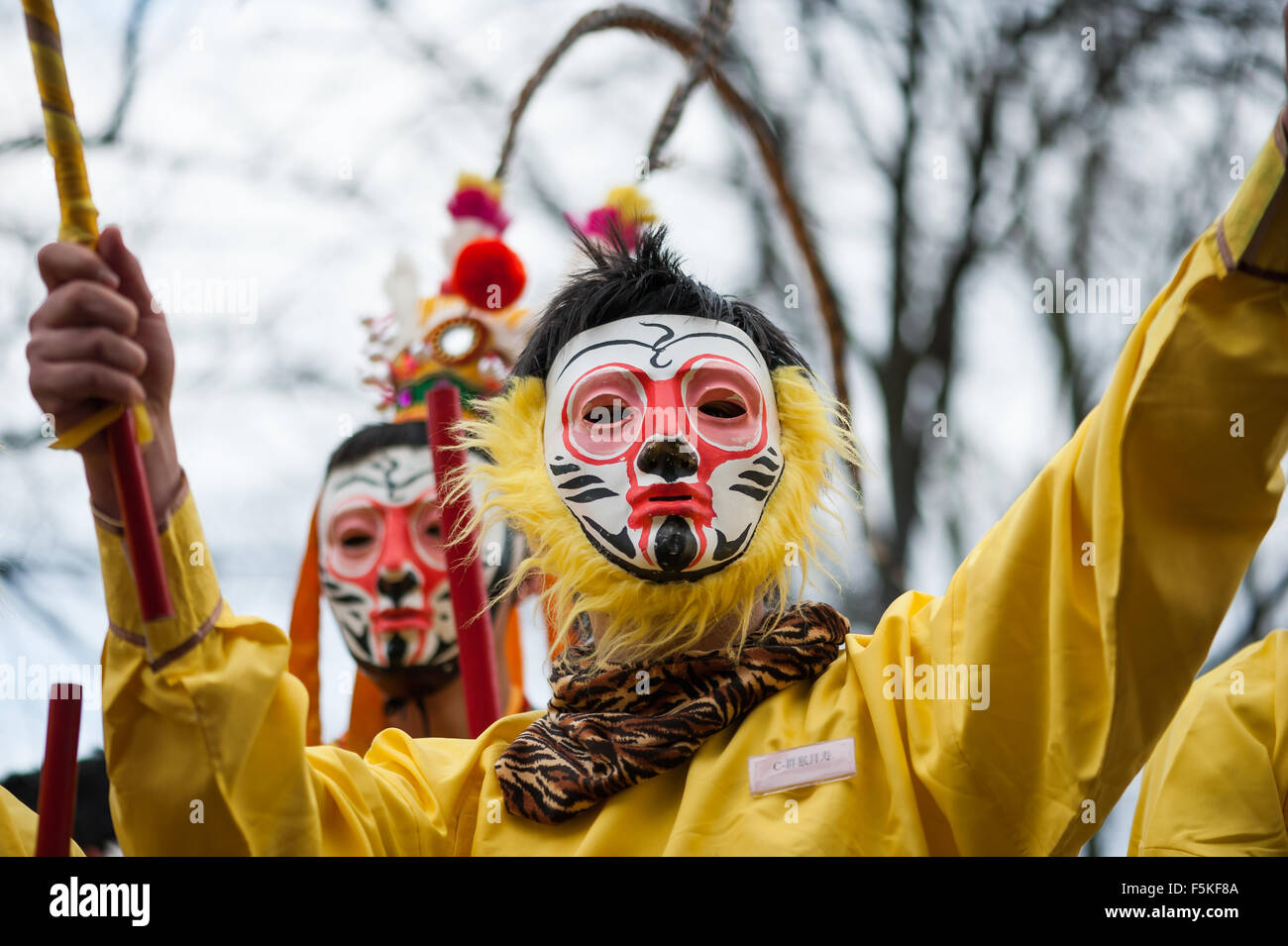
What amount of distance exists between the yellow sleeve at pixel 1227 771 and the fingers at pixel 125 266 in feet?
7.44

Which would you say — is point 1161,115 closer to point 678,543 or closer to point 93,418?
point 678,543

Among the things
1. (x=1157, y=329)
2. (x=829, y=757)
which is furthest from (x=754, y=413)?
(x=1157, y=329)

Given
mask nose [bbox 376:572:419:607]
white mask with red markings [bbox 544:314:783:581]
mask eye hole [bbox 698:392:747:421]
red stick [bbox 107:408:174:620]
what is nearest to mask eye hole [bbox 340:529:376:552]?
mask nose [bbox 376:572:419:607]

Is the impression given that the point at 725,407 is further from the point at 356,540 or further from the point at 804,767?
the point at 356,540

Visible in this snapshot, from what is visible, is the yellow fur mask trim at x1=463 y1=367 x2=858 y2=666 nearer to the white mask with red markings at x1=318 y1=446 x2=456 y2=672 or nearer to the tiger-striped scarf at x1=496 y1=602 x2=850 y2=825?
the tiger-striped scarf at x1=496 y1=602 x2=850 y2=825

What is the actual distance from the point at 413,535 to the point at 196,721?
2548mm

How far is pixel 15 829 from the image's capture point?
304 centimetres

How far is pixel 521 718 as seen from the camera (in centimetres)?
321

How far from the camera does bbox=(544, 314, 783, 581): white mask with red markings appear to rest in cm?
296

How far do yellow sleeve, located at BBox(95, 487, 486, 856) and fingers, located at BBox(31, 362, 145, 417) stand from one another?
239mm

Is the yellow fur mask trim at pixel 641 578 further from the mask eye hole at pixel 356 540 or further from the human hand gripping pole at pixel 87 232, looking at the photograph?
the mask eye hole at pixel 356 540

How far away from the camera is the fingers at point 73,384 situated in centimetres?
219

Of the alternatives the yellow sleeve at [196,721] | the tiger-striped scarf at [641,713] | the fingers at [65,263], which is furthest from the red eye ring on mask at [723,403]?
the fingers at [65,263]

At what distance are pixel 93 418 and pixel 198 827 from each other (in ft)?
2.24
